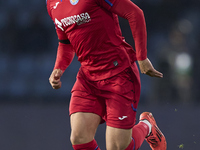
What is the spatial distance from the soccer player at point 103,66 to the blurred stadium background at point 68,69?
1.56m

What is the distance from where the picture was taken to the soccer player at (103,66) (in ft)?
7.02

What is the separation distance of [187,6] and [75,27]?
3.53m

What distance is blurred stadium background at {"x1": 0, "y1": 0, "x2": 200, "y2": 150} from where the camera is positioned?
4.18 m

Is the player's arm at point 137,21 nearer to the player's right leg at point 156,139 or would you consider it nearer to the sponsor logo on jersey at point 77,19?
the sponsor logo on jersey at point 77,19

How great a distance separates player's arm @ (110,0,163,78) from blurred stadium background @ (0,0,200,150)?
1758 millimetres

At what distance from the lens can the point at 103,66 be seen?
7.34ft

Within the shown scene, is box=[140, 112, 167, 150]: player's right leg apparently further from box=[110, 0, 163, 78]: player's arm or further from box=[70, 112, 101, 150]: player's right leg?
box=[110, 0, 163, 78]: player's arm

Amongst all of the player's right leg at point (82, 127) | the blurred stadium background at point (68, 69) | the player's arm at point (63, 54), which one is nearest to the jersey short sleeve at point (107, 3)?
the player's arm at point (63, 54)

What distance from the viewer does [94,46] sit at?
220cm

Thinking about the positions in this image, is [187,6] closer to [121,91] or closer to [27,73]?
[27,73]

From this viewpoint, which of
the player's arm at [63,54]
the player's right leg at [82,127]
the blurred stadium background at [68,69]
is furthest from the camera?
the blurred stadium background at [68,69]

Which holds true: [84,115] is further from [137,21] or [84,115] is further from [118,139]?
[137,21]

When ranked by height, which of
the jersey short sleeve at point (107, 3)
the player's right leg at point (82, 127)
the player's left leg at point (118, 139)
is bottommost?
the player's left leg at point (118, 139)

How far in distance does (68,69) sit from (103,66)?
2.81 m
